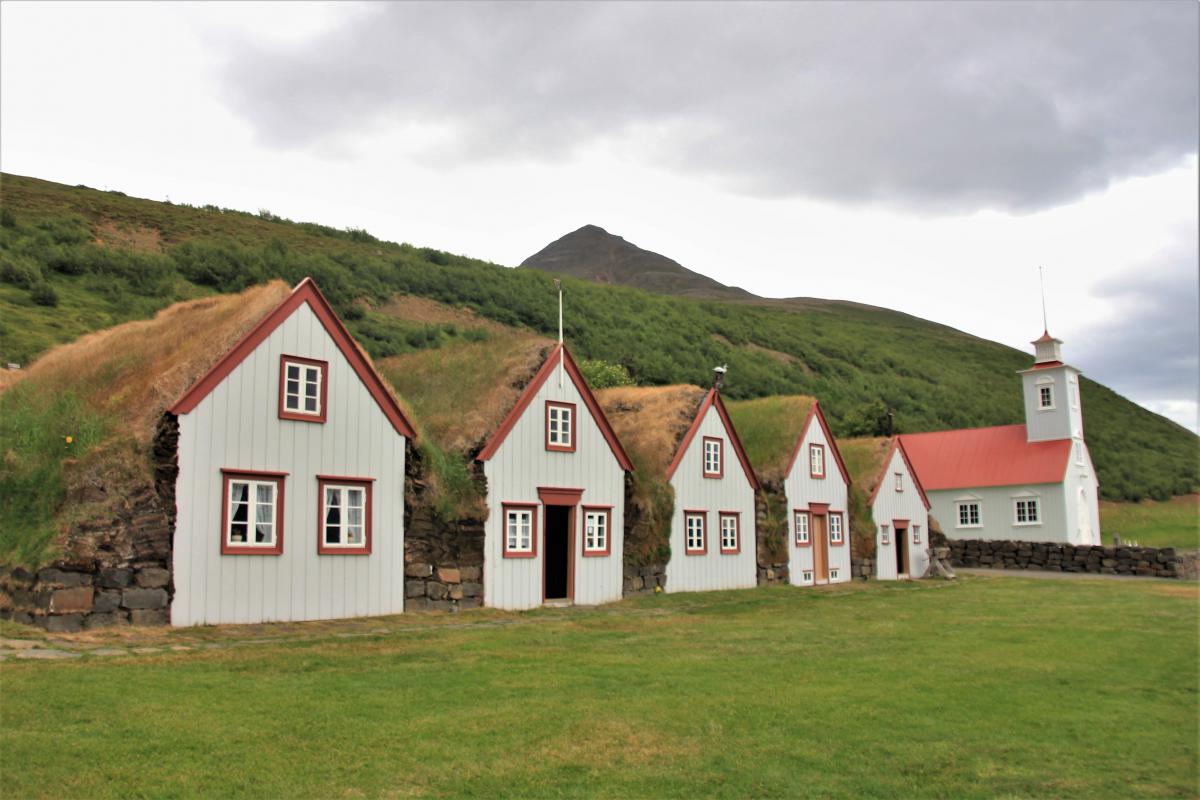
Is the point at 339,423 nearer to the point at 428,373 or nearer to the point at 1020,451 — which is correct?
the point at 428,373

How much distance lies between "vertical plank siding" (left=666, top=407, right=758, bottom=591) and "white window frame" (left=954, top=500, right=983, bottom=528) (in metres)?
25.4

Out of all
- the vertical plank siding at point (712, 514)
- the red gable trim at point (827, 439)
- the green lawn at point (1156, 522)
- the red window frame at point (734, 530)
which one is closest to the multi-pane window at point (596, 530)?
the vertical plank siding at point (712, 514)

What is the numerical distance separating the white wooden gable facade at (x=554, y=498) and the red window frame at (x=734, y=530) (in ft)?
15.5

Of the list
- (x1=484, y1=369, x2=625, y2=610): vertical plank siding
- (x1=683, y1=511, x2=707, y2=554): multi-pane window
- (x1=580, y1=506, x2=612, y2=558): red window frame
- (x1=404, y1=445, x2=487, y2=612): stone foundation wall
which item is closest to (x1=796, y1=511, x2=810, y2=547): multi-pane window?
(x1=683, y1=511, x2=707, y2=554): multi-pane window

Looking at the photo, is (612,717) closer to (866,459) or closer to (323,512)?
(323,512)

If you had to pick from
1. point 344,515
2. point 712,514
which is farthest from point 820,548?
point 344,515

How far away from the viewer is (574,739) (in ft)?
33.8

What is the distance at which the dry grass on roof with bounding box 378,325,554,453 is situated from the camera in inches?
971

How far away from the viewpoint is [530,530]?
25.2 meters

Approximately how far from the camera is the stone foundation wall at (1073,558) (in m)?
42.4

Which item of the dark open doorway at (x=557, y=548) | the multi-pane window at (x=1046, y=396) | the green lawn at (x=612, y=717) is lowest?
the green lawn at (x=612, y=717)

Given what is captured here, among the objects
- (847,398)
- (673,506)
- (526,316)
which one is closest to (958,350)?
(847,398)

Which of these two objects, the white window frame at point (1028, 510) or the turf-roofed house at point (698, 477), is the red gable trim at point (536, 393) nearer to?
the turf-roofed house at point (698, 477)

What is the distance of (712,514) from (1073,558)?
22943mm
